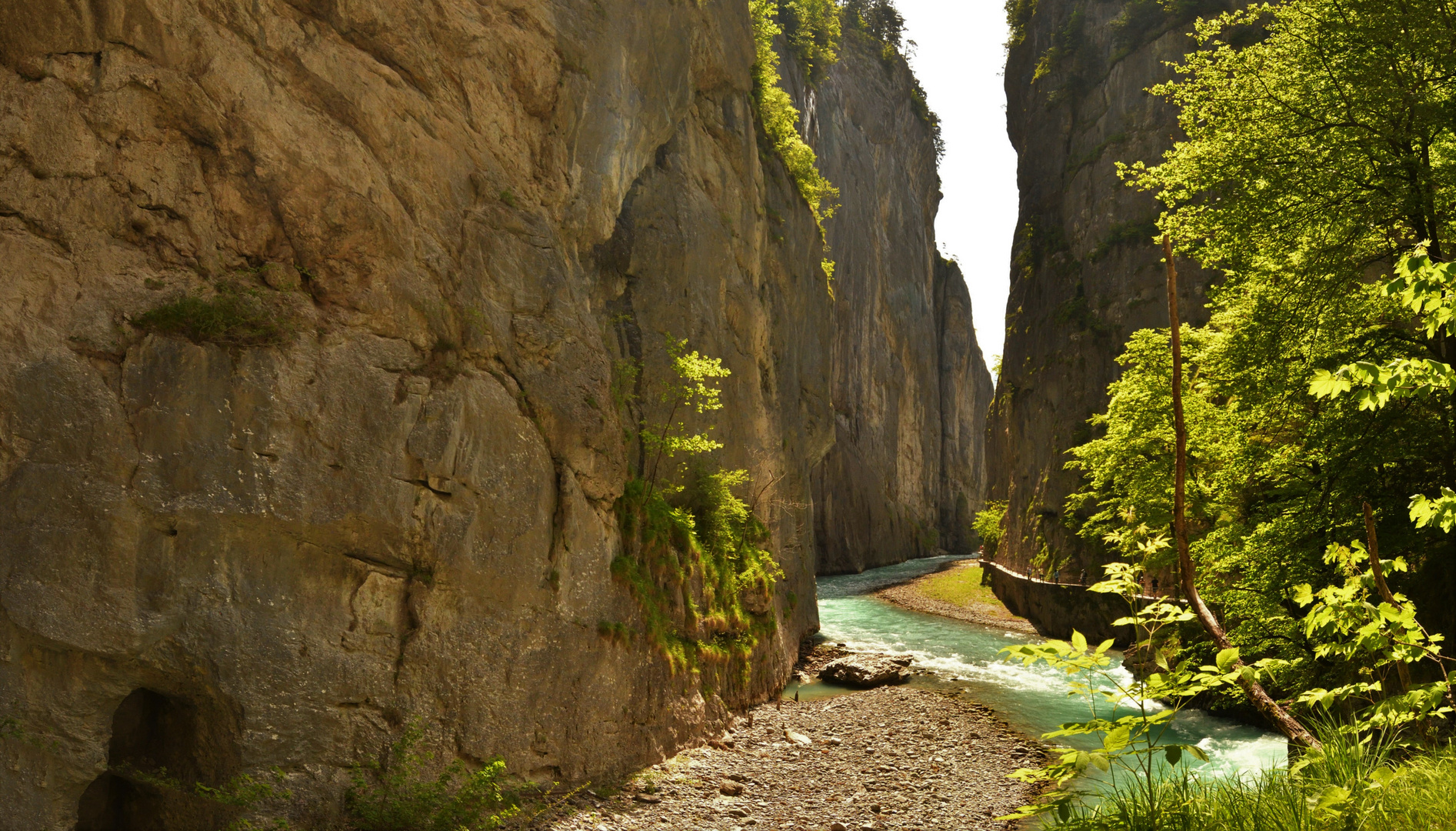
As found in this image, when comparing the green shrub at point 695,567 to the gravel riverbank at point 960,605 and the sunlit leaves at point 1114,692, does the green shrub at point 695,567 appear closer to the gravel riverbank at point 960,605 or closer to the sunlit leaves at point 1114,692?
the sunlit leaves at point 1114,692

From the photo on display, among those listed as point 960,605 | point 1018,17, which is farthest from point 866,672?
point 1018,17

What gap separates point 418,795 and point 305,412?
Result: 5.17 metres

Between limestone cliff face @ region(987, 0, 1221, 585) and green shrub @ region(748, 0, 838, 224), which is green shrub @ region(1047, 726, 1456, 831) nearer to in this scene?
green shrub @ region(748, 0, 838, 224)

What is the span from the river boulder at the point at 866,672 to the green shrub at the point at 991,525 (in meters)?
25.9

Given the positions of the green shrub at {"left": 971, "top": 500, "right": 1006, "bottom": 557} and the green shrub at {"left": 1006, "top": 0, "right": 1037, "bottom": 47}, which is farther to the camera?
the green shrub at {"left": 1006, "top": 0, "right": 1037, "bottom": 47}

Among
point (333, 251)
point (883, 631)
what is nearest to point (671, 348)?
point (333, 251)

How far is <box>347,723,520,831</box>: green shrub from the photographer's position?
1058 centimetres

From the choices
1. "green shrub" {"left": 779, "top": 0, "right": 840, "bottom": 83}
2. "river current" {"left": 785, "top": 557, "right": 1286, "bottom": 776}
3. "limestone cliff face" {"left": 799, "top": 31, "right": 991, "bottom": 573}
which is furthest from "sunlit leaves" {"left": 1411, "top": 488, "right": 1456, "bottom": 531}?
"limestone cliff face" {"left": 799, "top": 31, "right": 991, "bottom": 573}

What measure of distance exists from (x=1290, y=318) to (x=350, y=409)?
14.9 m

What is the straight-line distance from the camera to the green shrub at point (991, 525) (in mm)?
50469

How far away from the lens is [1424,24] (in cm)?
1239

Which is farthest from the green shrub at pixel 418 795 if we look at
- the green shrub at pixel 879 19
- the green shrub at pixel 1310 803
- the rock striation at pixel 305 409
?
the green shrub at pixel 879 19

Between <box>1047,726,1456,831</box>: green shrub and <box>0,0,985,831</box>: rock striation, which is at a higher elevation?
<box>0,0,985,831</box>: rock striation

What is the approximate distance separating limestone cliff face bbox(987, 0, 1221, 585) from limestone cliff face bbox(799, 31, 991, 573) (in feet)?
48.7
